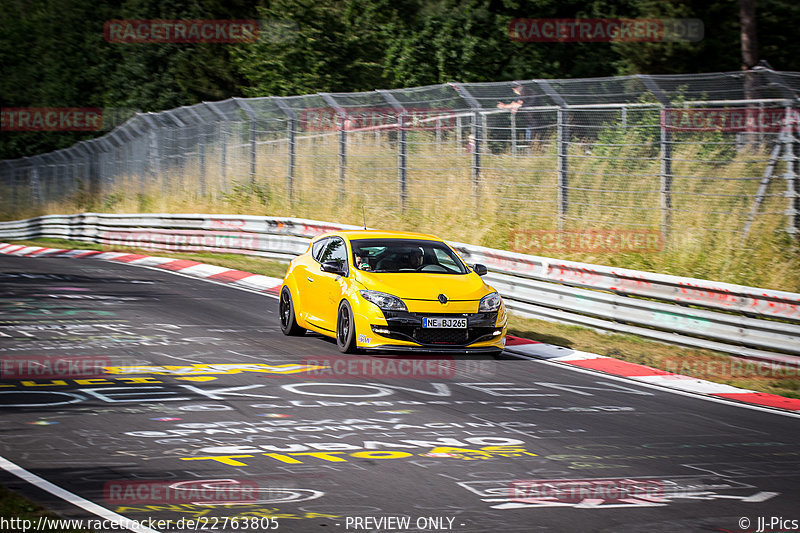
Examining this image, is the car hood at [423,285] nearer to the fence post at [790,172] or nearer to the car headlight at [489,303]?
the car headlight at [489,303]

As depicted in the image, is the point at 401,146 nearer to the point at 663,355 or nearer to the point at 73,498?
the point at 663,355

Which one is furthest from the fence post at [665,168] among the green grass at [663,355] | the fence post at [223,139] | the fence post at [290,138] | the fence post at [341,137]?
the fence post at [223,139]

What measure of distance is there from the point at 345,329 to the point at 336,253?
4.94 ft

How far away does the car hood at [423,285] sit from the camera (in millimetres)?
12062

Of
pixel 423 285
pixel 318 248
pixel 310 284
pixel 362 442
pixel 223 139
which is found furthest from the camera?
pixel 223 139

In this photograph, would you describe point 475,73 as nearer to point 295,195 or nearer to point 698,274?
point 295,195

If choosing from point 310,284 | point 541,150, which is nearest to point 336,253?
point 310,284

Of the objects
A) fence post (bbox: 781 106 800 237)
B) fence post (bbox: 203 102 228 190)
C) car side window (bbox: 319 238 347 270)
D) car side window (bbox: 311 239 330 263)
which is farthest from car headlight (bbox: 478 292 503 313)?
fence post (bbox: 203 102 228 190)

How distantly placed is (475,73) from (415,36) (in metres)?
2.97

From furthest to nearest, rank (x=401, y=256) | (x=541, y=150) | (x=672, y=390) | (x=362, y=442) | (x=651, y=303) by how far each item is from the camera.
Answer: (x=541, y=150), (x=651, y=303), (x=401, y=256), (x=672, y=390), (x=362, y=442)

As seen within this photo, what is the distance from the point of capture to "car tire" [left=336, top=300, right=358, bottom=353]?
12.0 m

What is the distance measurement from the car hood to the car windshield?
26cm

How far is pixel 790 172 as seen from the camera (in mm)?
15109

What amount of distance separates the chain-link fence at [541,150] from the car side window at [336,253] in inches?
228
